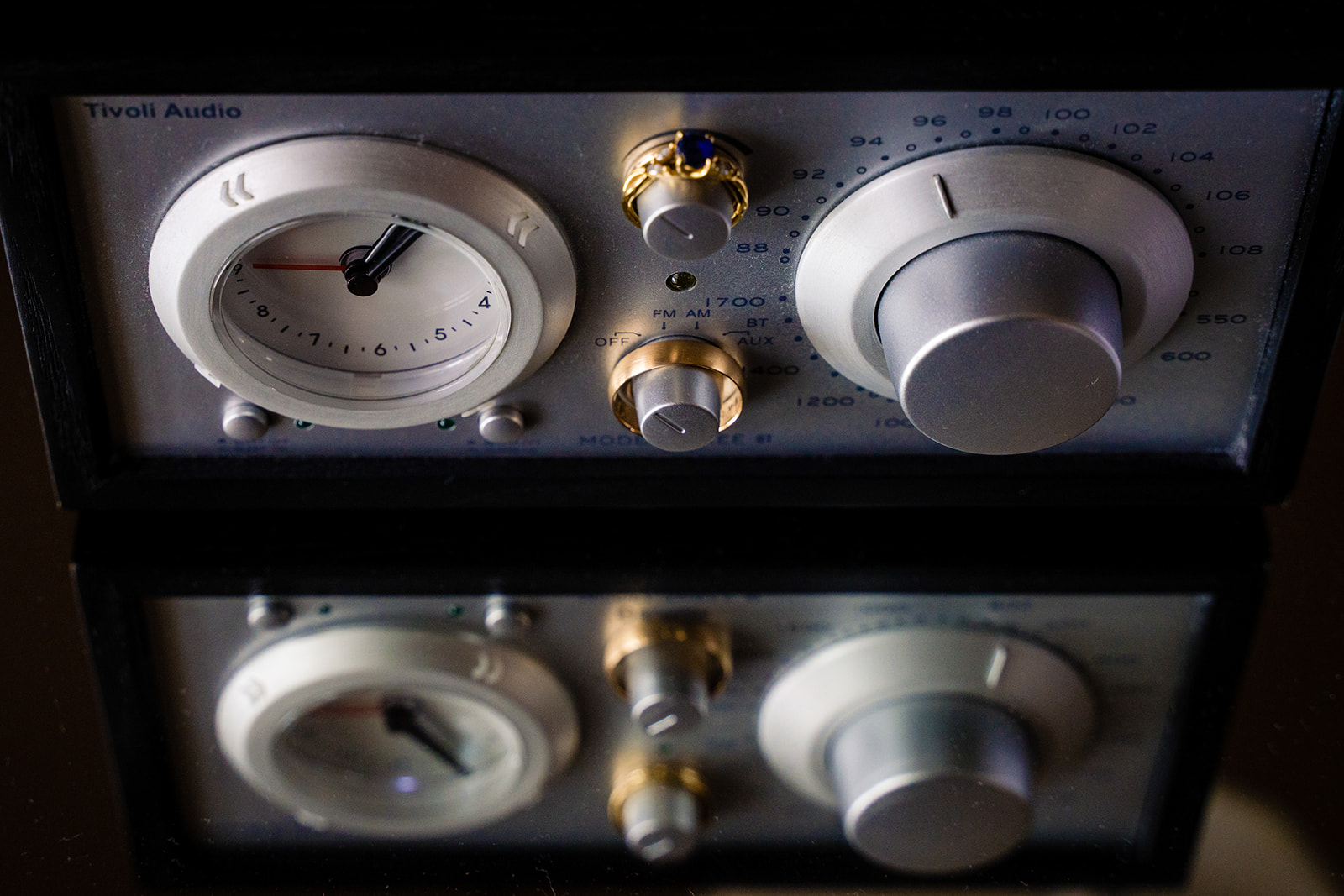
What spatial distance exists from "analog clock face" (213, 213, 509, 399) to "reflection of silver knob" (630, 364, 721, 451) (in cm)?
7

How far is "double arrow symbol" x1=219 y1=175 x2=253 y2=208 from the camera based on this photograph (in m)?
0.49

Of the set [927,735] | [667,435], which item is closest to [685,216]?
[667,435]

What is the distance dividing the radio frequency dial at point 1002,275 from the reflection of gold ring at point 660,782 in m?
0.19

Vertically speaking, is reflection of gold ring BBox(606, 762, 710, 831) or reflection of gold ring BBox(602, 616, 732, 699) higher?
reflection of gold ring BBox(602, 616, 732, 699)

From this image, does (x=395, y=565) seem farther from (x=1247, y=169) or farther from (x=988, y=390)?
(x=1247, y=169)

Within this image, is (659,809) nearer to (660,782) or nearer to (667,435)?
(660,782)

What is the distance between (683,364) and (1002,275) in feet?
0.48

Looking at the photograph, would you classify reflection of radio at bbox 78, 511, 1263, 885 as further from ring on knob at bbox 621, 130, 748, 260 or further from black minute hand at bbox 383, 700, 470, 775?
ring on knob at bbox 621, 130, 748, 260

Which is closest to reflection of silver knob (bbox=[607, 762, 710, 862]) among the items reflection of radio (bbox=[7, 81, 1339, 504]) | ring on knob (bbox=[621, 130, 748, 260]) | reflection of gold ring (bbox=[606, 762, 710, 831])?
reflection of gold ring (bbox=[606, 762, 710, 831])

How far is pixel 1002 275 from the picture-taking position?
50cm

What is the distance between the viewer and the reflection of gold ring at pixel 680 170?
48cm

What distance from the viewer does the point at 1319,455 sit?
2.41 ft

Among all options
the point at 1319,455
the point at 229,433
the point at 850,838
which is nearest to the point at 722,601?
the point at 850,838

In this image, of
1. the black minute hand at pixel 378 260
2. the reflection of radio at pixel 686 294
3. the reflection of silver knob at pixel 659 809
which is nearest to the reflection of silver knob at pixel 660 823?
the reflection of silver knob at pixel 659 809
